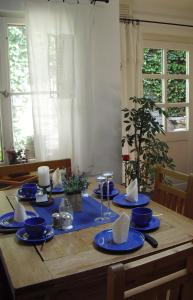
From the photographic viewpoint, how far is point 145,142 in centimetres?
290

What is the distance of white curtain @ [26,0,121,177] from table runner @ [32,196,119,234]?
3.15ft

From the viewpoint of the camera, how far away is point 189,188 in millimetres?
1701

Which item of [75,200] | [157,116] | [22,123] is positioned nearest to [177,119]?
[157,116]

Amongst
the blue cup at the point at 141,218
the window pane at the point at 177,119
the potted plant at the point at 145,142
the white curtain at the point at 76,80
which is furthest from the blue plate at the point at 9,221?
the window pane at the point at 177,119

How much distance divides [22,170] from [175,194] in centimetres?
117

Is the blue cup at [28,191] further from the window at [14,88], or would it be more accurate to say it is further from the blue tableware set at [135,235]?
the window at [14,88]

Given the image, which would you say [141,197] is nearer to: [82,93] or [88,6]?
[82,93]

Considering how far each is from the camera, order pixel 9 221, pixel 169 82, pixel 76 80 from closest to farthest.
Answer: pixel 9 221
pixel 76 80
pixel 169 82

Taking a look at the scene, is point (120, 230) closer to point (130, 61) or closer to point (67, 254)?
point (67, 254)

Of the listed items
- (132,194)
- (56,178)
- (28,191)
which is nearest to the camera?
(132,194)

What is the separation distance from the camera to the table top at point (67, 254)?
3.40 feet

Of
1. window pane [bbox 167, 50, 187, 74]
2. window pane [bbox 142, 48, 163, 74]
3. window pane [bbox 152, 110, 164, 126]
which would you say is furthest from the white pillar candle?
window pane [bbox 167, 50, 187, 74]

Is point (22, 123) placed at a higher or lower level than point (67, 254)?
higher

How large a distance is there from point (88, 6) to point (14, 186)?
169cm
